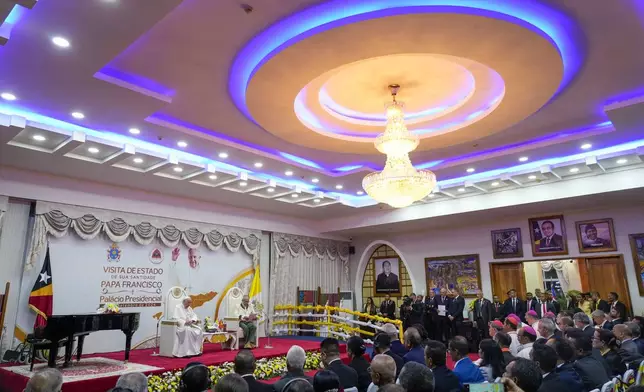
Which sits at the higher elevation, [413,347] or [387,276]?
[387,276]

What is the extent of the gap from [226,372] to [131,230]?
499 cm

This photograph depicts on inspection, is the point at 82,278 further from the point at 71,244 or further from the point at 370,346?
the point at 370,346

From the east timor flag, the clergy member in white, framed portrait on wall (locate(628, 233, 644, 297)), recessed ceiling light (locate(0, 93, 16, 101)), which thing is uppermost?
recessed ceiling light (locate(0, 93, 16, 101))

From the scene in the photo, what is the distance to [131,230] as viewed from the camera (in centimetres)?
1066

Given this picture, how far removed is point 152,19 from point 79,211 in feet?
23.3

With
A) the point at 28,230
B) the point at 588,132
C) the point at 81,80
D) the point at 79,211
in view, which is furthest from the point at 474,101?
the point at 28,230

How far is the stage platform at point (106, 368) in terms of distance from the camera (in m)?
6.24

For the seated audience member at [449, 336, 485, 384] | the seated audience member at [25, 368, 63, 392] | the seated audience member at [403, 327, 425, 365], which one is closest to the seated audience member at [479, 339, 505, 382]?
the seated audience member at [449, 336, 485, 384]

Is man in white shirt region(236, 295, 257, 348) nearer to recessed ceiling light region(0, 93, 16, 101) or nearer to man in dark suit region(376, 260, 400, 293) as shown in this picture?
recessed ceiling light region(0, 93, 16, 101)

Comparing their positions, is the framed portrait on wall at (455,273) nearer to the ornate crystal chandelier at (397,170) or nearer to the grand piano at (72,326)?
the ornate crystal chandelier at (397,170)

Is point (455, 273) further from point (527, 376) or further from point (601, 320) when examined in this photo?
point (527, 376)

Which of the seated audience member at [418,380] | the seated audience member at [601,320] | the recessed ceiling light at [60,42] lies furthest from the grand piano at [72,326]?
the seated audience member at [601,320]

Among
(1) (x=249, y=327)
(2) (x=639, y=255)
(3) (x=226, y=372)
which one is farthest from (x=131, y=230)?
(2) (x=639, y=255)

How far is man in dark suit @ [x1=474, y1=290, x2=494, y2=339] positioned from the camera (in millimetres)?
11639
